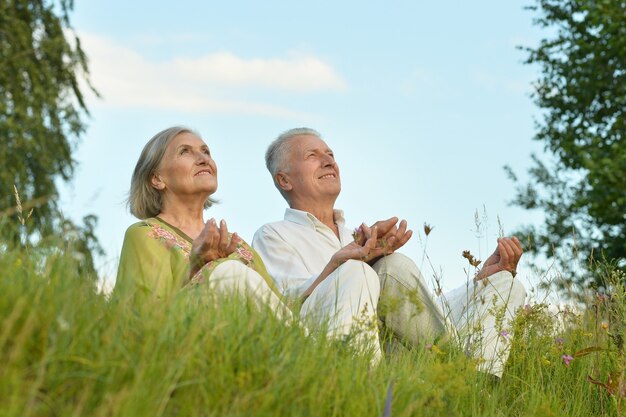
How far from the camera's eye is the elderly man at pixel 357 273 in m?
3.81

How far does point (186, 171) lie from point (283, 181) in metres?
0.90

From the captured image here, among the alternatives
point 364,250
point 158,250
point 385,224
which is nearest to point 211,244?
point 158,250

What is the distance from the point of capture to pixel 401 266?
442cm

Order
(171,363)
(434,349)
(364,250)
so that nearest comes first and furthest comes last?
(171,363)
(434,349)
(364,250)

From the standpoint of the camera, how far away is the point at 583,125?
18062 millimetres

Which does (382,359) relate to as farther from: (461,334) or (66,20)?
(66,20)

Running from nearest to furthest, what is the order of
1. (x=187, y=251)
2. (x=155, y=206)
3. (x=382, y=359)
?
1. (x=382, y=359)
2. (x=187, y=251)
3. (x=155, y=206)

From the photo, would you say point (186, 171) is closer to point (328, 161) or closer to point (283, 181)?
point (283, 181)

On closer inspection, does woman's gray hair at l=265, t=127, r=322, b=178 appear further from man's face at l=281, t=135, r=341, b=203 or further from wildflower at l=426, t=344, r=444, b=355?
wildflower at l=426, t=344, r=444, b=355

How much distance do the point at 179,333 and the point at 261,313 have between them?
51 cm

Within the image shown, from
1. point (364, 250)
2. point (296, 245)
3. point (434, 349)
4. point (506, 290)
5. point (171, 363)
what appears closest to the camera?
point (171, 363)

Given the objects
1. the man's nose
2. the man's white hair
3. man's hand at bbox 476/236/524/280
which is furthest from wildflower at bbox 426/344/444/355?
the man's white hair

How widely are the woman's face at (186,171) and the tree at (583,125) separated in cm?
1126

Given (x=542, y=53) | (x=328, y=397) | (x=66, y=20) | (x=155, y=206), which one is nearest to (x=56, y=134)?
(x=66, y=20)
